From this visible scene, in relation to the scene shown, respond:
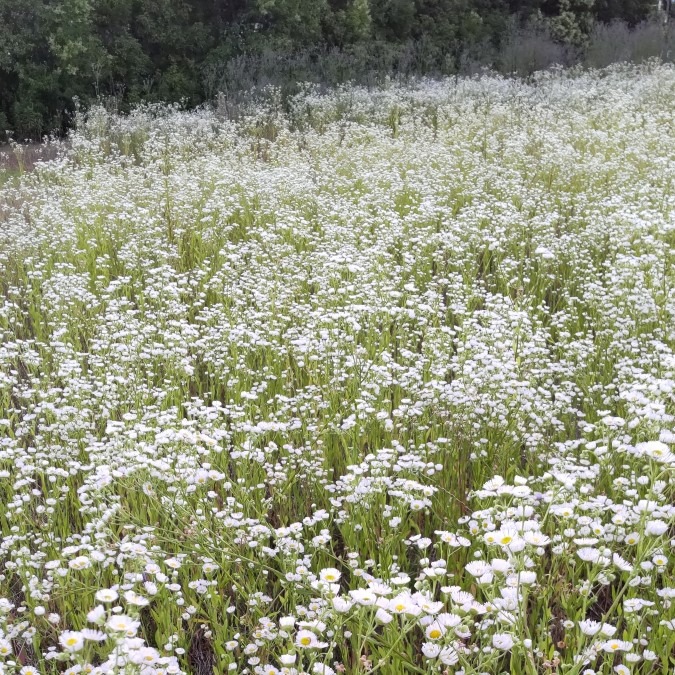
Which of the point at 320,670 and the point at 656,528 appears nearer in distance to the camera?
the point at 656,528

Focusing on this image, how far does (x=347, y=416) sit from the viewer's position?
3.57 meters

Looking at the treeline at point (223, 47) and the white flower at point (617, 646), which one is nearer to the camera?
the white flower at point (617, 646)

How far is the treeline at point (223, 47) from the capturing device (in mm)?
14633

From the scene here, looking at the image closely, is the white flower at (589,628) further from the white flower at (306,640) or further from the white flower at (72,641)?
the white flower at (72,641)

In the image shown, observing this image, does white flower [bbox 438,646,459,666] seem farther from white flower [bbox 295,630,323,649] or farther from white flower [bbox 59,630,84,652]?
white flower [bbox 59,630,84,652]

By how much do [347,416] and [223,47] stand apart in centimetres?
1527

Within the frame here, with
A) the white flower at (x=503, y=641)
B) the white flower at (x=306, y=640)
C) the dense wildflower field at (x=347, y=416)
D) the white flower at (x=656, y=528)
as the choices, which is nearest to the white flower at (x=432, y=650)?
the dense wildflower field at (x=347, y=416)

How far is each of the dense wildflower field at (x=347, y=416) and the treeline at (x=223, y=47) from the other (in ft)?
22.0

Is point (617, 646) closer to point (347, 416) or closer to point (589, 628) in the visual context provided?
point (589, 628)

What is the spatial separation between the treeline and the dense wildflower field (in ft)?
22.0

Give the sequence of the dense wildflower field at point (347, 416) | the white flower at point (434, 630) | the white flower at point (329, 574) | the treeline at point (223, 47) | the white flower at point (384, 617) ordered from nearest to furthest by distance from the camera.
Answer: the white flower at point (384, 617) < the white flower at point (434, 630) < the white flower at point (329, 574) < the dense wildflower field at point (347, 416) < the treeline at point (223, 47)

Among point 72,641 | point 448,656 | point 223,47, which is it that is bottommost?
point 448,656

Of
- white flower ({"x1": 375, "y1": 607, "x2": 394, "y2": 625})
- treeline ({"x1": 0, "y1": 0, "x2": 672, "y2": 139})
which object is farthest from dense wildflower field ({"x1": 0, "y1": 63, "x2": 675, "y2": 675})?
treeline ({"x1": 0, "y1": 0, "x2": 672, "y2": 139})

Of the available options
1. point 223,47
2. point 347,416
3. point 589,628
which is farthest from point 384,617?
point 223,47
